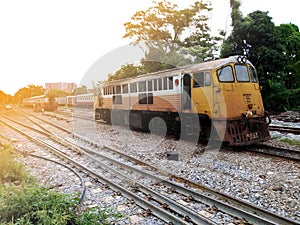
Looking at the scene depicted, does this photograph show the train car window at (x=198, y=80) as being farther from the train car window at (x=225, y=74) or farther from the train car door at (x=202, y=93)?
the train car window at (x=225, y=74)

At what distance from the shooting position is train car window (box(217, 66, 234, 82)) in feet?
28.4

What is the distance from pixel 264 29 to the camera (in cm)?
1909

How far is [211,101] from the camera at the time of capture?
8.76m

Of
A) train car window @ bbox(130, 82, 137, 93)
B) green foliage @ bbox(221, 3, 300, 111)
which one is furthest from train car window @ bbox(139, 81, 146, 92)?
green foliage @ bbox(221, 3, 300, 111)

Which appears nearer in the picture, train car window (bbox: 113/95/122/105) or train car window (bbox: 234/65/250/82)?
train car window (bbox: 234/65/250/82)

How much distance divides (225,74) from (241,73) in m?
0.72

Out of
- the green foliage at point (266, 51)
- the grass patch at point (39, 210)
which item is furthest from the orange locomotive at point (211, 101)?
the green foliage at point (266, 51)

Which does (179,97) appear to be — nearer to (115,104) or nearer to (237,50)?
(115,104)

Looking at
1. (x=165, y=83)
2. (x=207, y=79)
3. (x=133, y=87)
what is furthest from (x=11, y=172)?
(x=133, y=87)

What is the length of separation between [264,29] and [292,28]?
556 centimetres

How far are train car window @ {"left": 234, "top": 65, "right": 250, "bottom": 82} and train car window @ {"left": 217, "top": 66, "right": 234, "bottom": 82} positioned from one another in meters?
0.26

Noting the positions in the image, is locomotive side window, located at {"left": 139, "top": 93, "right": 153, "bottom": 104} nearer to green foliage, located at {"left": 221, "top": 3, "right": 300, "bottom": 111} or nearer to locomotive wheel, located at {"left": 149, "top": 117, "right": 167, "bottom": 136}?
locomotive wheel, located at {"left": 149, "top": 117, "right": 167, "bottom": 136}

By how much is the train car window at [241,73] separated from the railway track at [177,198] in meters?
4.54

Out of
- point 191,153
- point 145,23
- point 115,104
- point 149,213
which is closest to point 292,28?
point 145,23
